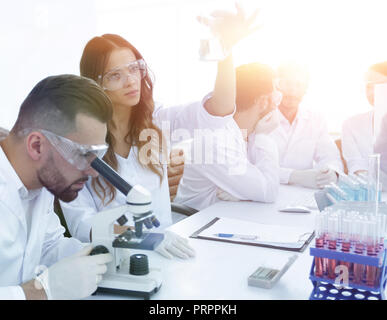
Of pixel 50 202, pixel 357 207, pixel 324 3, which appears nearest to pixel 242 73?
pixel 357 207

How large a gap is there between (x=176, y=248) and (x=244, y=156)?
858 millimetres

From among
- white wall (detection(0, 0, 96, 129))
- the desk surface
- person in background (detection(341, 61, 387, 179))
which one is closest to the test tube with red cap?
the desk surface

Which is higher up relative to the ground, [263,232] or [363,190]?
[363,190]

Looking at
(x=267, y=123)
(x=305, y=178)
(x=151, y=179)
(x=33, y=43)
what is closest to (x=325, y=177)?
(x=305, y=178)

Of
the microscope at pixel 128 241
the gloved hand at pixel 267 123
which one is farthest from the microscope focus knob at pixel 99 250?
the gloved hand at pixel 267 123

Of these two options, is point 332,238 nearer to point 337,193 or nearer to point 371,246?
point 371,246

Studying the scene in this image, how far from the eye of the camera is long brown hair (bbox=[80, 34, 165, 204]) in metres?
1.64

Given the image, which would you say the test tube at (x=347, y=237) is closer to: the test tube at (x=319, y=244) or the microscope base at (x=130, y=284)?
Answer: the test tube at (x=319, y=244)

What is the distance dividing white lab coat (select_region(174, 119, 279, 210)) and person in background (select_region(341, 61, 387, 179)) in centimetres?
81

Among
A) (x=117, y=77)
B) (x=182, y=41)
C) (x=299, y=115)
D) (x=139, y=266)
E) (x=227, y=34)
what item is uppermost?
(x=182, y=41)

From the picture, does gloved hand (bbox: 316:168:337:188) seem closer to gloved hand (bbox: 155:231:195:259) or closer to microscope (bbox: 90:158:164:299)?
gloved hand (bbox: 155:231:195:259)

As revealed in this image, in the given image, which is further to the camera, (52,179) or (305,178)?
(305,178)

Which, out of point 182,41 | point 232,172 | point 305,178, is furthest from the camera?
point 182,41

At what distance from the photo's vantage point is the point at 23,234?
111 centimetres
